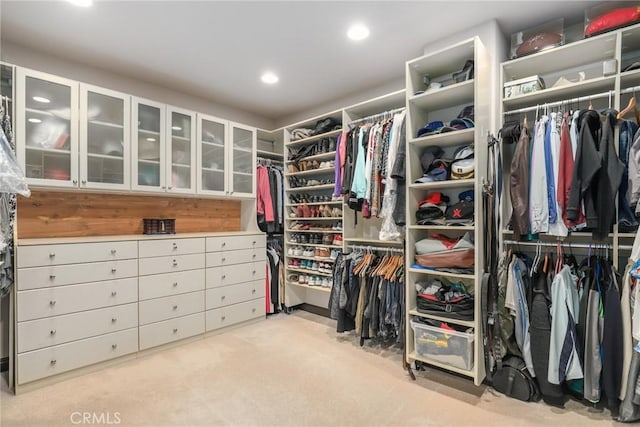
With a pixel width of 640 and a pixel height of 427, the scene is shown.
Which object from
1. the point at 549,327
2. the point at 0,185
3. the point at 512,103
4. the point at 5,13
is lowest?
the point at 549,327

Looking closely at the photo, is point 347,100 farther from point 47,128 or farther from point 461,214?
point 47,128

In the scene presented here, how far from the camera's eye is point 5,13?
6.98ft

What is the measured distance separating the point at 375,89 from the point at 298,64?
0.97 meters

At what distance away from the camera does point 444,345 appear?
7.42ft

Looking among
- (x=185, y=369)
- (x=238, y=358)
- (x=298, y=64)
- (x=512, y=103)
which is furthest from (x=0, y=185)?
(x=512, y=103)

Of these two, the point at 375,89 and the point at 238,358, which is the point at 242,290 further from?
the point at 375,89

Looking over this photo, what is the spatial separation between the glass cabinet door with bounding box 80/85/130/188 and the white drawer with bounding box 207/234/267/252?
37.8 inches

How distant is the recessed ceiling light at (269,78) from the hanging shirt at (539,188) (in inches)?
92.2

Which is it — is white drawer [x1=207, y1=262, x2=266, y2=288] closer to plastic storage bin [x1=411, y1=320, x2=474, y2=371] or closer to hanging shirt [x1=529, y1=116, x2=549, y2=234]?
plastic storage bin [x1=411, y1=320, x2=474, y2=371]

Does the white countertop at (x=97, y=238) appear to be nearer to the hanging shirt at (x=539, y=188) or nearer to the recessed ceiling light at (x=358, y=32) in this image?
the recessed ceiling light at (x=358, y=32)

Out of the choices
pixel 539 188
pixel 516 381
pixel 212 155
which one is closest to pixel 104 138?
pixel 212 155
